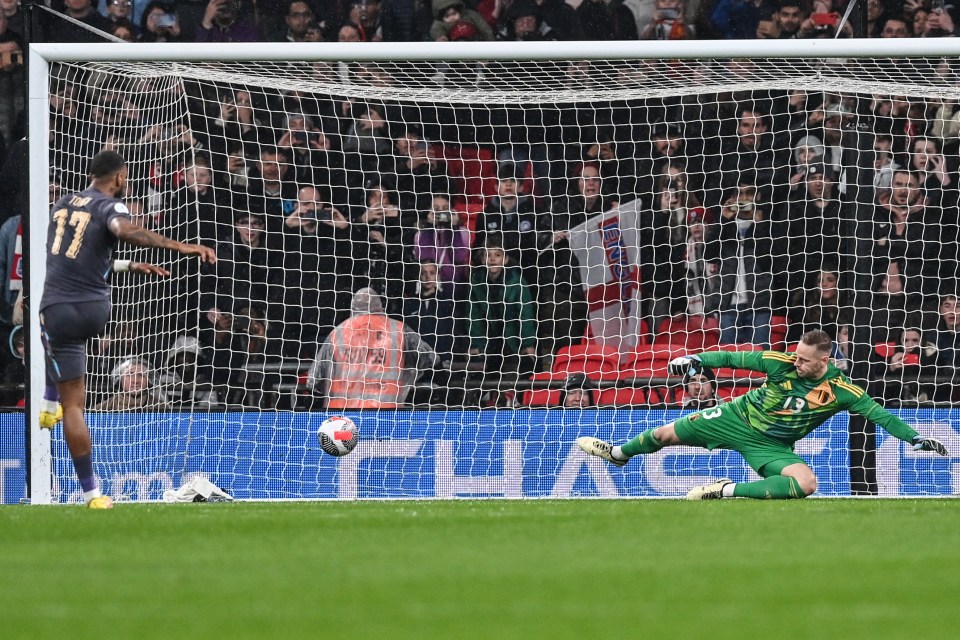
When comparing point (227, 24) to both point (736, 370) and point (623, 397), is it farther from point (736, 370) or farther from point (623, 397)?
point (736, 370)

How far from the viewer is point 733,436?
10.3m

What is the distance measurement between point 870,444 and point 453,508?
4.09 metres

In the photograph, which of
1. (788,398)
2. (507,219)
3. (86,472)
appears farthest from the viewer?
(507,219)

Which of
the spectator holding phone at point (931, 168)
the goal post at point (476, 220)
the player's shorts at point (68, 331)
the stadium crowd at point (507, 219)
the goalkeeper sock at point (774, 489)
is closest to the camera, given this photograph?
the player's shorts at point (68, 331)

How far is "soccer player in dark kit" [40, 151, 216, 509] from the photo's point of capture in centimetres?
834

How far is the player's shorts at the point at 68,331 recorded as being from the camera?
8.42 metres

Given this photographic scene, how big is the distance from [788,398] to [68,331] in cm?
472

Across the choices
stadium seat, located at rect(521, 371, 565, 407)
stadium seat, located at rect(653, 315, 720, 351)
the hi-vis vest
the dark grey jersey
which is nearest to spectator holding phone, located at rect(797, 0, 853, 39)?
stadium seat, located at rect(653, 315, 720, 351)

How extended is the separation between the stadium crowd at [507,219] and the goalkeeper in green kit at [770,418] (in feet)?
4.53

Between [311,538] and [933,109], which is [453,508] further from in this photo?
[933,109]

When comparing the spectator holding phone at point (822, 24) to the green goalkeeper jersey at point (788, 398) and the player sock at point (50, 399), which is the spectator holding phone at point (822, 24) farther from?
the player sock at point (50, 399)

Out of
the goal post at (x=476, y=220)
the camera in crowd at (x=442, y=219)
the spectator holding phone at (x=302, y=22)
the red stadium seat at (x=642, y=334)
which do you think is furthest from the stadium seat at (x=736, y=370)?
the spectator holding phone at (x=302, y=22)

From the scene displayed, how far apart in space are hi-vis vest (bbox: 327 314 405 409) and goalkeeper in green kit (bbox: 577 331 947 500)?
1.77 m

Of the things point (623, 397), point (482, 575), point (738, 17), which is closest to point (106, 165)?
point (482, 575)
